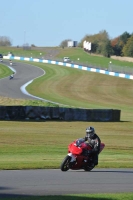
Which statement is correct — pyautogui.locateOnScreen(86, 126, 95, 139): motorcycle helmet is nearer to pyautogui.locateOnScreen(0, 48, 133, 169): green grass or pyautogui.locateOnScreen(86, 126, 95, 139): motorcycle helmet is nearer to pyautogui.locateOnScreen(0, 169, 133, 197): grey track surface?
pyautogui.locateOnScreen(0, 169, 133, 197): grey track surface

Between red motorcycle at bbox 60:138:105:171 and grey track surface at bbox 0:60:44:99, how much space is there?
41044 mm

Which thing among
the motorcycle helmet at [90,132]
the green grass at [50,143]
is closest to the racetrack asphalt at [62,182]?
the motorcycle helmet at [90,132]

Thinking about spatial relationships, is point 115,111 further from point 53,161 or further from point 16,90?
point 16,90

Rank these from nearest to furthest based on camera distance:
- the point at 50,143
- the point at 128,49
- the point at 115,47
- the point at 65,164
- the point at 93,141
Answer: the point at 65,164
the point at 93,141
the point at 50,143
the point at 128,49
the point at 115,47

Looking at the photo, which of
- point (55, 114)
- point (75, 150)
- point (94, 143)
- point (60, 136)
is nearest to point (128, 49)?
point (55, 114)

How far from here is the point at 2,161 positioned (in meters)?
17.2

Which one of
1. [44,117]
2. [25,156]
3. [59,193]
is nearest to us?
[59,193]

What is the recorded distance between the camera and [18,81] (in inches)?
3063

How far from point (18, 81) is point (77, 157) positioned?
63037 mm

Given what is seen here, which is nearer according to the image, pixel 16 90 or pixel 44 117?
pixel 44 117

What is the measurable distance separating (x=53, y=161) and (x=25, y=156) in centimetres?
174

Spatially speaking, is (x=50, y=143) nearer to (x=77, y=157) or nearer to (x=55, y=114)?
(x=77, y=157)

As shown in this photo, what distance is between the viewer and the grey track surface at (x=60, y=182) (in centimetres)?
1215

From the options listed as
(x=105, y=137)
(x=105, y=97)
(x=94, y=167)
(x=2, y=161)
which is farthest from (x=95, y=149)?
(x=105, y=97)
